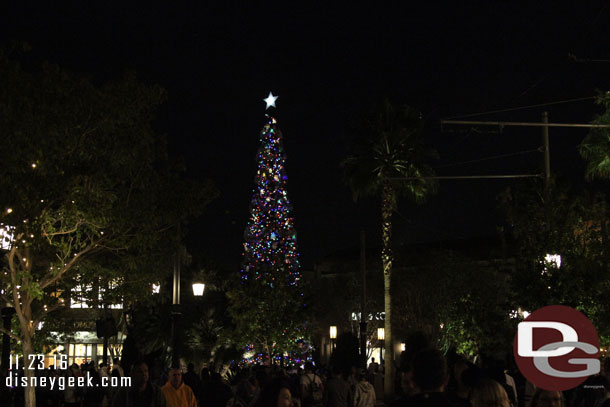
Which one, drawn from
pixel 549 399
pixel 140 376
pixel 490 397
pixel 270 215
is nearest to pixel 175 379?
pixel 140 376

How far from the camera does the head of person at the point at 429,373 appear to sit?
5.75m

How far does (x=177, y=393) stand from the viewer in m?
11.9

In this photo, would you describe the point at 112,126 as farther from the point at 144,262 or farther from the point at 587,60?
the point at 587,60

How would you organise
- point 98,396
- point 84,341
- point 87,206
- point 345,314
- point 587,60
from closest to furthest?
point 587,60 → point 87,206 → point 98,396 → point 345,314 → point 84,341

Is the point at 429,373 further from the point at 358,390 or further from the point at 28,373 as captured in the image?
the point at 28,373

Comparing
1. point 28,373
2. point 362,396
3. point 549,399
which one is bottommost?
point 362,396

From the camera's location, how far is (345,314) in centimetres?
7056

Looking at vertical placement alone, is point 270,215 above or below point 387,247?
above

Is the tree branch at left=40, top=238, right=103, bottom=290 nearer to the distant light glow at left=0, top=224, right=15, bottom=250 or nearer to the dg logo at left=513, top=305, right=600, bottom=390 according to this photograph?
the distant light glow at left=0, top=224, right=15, bottom=250

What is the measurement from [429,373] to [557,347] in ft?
9.96

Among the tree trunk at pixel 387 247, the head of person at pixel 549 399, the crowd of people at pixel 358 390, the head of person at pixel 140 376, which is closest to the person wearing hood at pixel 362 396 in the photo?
the crowd of people at pixel 358 390

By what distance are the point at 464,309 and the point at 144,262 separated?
10329 millimetres

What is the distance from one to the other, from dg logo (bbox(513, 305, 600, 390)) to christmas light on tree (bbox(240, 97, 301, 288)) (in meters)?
39.7

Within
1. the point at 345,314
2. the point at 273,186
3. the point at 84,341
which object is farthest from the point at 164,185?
the point at 84,341
